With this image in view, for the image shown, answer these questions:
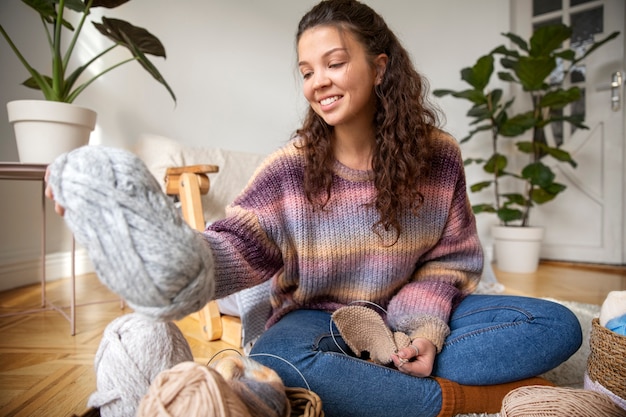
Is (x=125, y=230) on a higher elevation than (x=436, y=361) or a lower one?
higher

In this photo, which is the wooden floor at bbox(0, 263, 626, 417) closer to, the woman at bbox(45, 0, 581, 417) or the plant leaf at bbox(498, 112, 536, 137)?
the woman at bbox(45, 0, 581, 417)

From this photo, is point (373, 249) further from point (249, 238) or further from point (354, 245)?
point (249, 238)

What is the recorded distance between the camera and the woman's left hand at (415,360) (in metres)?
0.69

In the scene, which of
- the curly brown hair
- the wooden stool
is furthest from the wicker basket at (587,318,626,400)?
the wooden stool

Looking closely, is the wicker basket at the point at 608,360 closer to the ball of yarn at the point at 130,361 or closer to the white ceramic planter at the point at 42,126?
the ball of yarn at the point at 130,361

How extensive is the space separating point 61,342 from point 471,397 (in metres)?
1.04

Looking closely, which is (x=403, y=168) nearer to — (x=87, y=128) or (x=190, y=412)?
(x=190, y=412)

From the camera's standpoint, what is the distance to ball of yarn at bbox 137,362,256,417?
0.40m

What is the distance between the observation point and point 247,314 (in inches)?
40.4

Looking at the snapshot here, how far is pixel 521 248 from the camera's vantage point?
228 cm

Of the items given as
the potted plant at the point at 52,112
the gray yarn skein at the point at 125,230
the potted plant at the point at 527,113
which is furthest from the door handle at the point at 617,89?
the gray yarn skein at the point at 125,230

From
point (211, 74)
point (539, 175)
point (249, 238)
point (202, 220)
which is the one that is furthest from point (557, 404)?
point (211, 74)

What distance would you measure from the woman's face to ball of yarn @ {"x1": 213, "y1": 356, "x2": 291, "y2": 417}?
1.52 feet

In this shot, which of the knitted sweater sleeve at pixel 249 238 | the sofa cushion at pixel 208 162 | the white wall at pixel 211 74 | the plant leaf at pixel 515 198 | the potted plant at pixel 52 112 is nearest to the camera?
the knitted sweater sleeve at pixel 249 238
